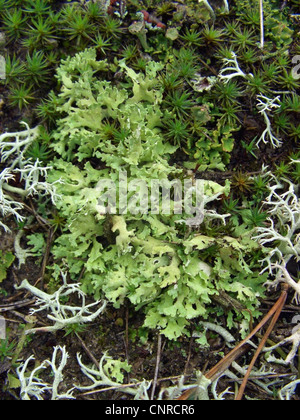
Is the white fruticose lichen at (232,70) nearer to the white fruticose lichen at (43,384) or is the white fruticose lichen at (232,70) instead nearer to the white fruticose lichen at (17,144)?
the white fruticose lichen at (17,144)

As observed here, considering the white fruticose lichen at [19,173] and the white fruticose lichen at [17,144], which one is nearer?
the white fruticose lichen at [19,173]

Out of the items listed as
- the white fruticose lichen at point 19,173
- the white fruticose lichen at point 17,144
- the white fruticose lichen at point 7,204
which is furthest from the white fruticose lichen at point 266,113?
the white fruticose lichen at point 7,204

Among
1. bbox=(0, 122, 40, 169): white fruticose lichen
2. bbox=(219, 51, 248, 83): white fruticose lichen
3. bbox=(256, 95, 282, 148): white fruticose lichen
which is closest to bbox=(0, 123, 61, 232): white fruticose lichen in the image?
bbox=(0, 122, 40, 169): white fruticose lichen

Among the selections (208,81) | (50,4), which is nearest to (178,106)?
(208,81)

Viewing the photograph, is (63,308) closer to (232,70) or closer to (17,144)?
(17,144)

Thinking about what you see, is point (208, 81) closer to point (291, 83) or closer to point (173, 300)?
point (291, 83)

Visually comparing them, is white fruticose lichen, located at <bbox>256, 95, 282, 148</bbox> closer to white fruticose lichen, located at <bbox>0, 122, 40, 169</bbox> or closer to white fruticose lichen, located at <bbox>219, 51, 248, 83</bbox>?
white fruticose lichen, located at <bbox>219, 51, 248, 83</bbox>

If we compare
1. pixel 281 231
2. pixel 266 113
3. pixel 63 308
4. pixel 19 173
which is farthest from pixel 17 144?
pixel 281 231
